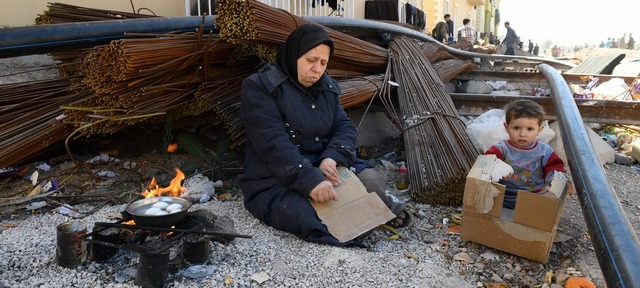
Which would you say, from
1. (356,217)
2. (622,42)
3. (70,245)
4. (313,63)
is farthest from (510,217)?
(622,42)

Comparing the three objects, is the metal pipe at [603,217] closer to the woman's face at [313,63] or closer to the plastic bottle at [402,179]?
the plastic bottle at [402,179]

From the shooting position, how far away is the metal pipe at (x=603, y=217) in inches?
56.3

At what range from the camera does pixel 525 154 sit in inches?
120

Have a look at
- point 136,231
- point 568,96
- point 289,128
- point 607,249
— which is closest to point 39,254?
point 136,231

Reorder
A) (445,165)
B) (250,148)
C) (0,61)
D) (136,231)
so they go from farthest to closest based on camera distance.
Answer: (0,61) → (445,165) → (250,148) → (136,231)

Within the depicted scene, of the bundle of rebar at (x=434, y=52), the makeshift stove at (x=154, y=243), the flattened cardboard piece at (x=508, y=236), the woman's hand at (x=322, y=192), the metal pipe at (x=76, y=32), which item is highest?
the metal pipe at (x=76, y=32)

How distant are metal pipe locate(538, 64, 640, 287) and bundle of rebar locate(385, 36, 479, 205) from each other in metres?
0.88

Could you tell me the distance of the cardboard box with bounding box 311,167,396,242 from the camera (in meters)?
2.65

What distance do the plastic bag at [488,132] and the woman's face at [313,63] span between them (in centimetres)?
183

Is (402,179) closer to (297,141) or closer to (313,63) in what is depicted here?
(297,141)

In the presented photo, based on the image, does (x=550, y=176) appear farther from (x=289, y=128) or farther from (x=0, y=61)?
(x=0, y=61)

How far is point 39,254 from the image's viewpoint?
90.8 inches

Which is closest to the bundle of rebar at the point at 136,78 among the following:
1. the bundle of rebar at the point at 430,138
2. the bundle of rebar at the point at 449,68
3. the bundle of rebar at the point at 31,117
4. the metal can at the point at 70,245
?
the bundle of rebar at the point at 31,117

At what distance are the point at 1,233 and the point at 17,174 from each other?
1.08 m
